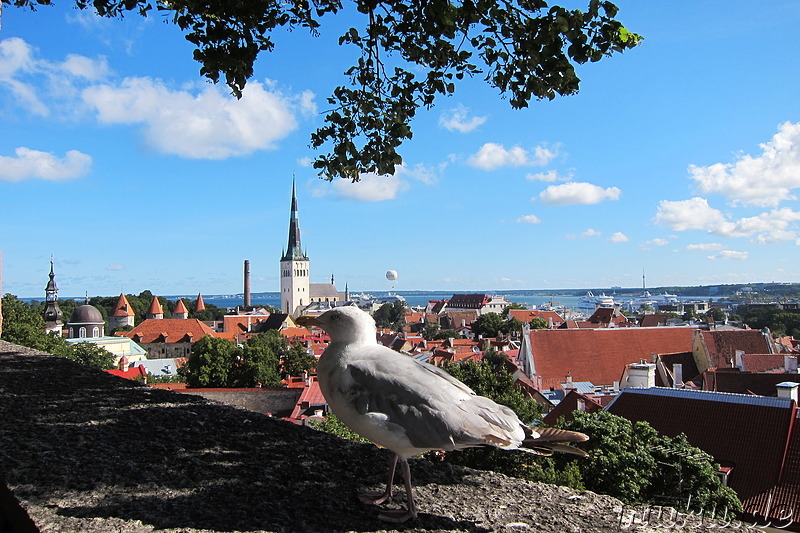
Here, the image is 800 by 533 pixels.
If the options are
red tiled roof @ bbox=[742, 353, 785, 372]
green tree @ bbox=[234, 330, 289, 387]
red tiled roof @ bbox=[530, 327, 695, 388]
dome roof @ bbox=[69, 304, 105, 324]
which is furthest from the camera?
dome roof @ bbox=[69, 304, 105, 324]

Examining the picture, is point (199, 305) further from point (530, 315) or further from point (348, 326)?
point (348, 326)

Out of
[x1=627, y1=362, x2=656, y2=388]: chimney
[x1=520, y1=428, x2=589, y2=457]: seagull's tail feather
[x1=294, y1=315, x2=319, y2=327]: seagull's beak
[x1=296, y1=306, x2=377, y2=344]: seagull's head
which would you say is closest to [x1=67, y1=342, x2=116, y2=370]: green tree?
[x1=627, y1=362, x2=656, y2=388]: chimney

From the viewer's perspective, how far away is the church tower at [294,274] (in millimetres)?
134125

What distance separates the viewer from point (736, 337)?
3488cm

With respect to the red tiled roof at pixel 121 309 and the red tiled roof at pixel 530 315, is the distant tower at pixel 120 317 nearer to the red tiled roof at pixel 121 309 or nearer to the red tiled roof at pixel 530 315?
the red tiled roof at pixel 121 309

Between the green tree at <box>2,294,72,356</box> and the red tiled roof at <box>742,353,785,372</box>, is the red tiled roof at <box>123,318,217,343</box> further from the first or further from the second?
the red tiled roof at <box>742,353,785,372</box>

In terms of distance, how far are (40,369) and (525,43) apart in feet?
16.5

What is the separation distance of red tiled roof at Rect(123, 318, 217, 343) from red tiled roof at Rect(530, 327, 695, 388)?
4245 centimetres

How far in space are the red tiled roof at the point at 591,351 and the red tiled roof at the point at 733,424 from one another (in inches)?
698

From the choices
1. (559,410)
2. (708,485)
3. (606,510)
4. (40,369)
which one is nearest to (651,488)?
(708,485)

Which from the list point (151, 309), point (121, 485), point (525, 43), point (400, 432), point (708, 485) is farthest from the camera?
point (151, 309)

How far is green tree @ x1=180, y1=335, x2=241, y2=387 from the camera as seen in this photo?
36562 millimetres

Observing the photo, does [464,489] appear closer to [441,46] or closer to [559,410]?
[441,46]

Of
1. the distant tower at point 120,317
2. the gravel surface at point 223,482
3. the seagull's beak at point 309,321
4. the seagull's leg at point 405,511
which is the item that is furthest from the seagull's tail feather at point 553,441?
the distant tower at point 120,317
